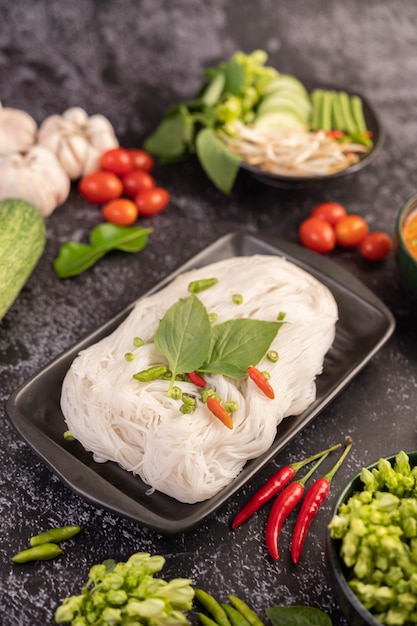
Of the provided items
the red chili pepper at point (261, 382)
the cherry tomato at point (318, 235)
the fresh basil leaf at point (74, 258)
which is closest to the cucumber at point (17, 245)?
the fresh basil leaf at point (74, 258)

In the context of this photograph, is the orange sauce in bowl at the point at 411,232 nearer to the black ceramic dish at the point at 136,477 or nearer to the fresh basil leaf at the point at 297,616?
the black ceramic dish at the point at 136,477

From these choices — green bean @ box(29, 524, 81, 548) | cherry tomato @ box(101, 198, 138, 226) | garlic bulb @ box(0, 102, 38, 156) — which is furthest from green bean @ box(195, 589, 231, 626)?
garlic bulb @ box(0, 102, 38, 156)

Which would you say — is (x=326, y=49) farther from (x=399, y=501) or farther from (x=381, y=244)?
(x=399, y=501)

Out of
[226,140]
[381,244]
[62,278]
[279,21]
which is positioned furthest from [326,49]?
[62,278]

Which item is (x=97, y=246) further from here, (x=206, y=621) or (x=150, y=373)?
(x=206, y=621)

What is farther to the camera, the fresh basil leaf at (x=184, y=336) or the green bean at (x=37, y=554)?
the fresh basil leaf at (x=184, y=336)

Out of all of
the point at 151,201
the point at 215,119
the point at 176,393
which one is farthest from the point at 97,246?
the point at 176,393

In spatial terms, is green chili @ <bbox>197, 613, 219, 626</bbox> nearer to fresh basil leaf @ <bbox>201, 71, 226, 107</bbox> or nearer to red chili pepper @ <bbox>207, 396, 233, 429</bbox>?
red chili pepper @ <bbox>207, 396, 233, 429</bbox>
